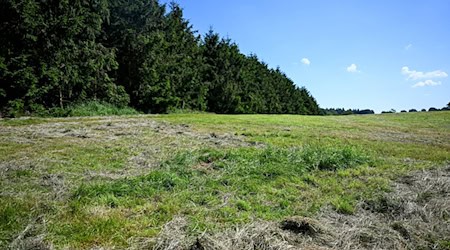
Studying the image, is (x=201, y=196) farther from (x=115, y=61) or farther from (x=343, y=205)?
(x=115, y=61)

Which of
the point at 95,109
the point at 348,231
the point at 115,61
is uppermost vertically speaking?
the point at 115,61

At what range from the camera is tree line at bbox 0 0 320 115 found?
48.5ft

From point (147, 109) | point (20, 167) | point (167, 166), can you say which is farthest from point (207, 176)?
Answer: point (147, 109)

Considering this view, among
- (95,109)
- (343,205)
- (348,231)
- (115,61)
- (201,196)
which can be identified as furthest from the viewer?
(115,61)

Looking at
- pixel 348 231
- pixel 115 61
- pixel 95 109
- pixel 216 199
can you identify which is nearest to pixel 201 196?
pixel 216 199

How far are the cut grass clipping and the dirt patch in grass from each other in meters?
0.23

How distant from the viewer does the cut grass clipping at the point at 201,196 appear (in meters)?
3.54

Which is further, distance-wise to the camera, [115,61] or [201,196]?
[115,61]

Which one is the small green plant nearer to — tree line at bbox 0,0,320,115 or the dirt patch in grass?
the dirt patch in grass

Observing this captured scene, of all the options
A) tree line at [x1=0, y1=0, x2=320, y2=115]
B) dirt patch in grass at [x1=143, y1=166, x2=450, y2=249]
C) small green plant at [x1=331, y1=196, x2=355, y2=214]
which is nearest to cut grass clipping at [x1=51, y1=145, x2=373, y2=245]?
small green plant at [x1=331, y1=196, x2=355, y2=214]

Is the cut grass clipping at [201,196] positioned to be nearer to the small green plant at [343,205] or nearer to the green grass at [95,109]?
the small green plant at [343,205]

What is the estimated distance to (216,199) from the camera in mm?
4516

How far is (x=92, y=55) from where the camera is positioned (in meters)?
19.0

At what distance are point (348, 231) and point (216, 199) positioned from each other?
1.81 meters
